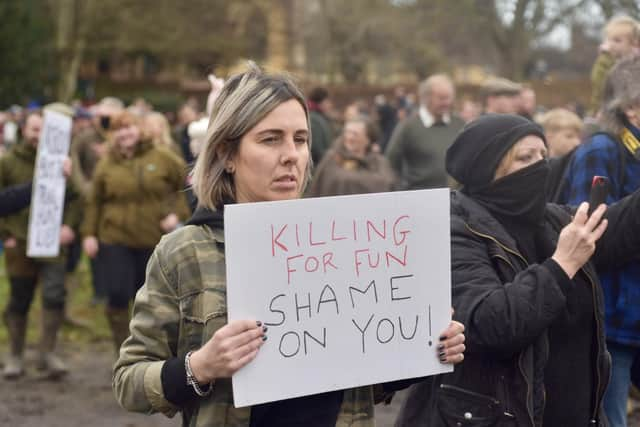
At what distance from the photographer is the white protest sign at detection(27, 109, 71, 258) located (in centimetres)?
745

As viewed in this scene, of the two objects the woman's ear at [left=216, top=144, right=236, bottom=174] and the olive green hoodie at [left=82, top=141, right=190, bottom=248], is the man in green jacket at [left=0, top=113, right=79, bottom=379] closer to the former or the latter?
the olive green hoodie at [left=82, top=141, right=190, bottom=248]

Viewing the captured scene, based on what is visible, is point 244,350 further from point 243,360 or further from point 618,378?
point 618,378

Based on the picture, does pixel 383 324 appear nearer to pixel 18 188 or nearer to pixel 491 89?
pixel 18 188

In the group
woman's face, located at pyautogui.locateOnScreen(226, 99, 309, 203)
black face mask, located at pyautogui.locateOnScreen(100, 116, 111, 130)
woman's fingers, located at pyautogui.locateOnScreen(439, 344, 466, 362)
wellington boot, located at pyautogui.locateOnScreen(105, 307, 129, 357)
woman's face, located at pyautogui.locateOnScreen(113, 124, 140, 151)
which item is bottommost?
wellington boot, located at pyautogui.locateOnScreen(105, 307, 129, 357)

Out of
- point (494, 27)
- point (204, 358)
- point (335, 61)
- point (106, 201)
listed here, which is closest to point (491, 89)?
point (106, 201)

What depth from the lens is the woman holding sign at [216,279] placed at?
252 cm

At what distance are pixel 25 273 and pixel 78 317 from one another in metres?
2.32

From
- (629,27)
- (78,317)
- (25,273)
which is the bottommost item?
(78,317)

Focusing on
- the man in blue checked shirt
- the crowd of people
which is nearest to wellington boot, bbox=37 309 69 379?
the crowd of people

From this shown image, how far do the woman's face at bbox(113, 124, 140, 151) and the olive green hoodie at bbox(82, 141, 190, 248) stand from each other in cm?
7

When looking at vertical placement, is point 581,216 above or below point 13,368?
above

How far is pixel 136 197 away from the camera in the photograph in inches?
305

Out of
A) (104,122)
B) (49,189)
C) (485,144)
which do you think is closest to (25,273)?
(49,189)

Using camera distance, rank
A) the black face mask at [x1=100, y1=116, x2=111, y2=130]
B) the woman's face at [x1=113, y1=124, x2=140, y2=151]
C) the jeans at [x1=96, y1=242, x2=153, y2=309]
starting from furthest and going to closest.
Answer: the black face mask at [x1=100, y1=116, x2=111, y2=130] < the woman's face at [x1=113, y1=124, x2=140, y2=151] < the jeans at [x1=96, y1=242, x2=153, y2=309]
